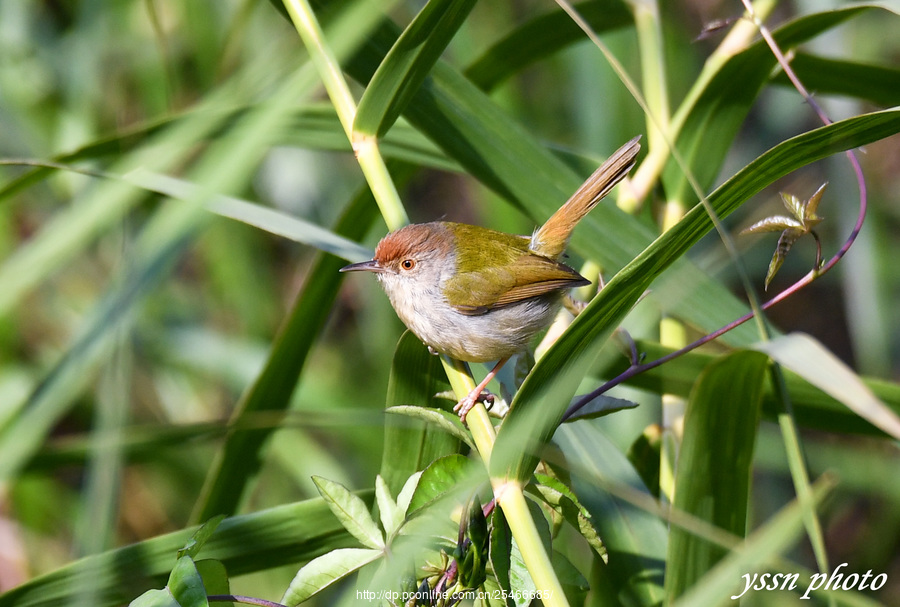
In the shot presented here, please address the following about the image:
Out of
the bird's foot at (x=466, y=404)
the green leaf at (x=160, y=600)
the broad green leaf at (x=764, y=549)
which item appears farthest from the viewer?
the bird's foot at (x=466, y=404)

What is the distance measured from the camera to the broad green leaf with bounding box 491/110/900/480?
119 centimetres

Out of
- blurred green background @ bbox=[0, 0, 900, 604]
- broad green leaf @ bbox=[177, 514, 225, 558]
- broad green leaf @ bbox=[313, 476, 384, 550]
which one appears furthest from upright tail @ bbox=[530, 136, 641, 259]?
broad green leaf @ bbox=[177, 514, 225, 558]

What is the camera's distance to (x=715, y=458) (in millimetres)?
1403

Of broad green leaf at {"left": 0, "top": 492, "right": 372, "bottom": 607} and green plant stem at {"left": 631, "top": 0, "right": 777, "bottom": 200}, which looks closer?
broad green leaf at {"left": 0, "top": 492, "right": 372, "bottom": 607}

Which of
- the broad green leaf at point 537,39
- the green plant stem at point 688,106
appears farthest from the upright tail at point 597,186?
the broad green leaf at point 537,39

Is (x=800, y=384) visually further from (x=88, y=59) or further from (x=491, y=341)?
(x=88, y=59)

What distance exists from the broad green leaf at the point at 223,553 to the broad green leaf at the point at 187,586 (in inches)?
14.5

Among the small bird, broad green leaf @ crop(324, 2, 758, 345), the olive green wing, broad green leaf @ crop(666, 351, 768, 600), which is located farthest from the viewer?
the olive green wing

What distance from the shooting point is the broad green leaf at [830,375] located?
91 centimetres

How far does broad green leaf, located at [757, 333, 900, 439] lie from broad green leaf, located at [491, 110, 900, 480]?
0.73ft

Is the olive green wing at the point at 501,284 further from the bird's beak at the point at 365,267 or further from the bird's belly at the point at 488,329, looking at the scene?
the bird's beak at the point at 365,267

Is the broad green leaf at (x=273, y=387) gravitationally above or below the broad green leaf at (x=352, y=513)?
above

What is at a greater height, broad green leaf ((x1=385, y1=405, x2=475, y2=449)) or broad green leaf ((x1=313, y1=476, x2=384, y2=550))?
broad green leaf ((x1=385, y1=405, x2=475, y2=449))

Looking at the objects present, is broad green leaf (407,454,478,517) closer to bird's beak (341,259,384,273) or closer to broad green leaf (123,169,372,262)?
broad green leaf (123,169,372,262)
